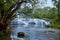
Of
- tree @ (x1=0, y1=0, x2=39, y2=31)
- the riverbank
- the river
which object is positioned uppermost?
tree @ (x1=0, y1=0, x2=39, y2=31)

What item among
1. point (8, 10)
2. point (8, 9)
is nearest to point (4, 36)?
point (8, 9)

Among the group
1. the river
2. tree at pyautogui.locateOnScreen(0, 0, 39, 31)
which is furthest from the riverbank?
tree at pyautogui.locateOnScreen(0, 0, 39, 31)

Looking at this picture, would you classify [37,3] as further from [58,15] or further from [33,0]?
[58,15]

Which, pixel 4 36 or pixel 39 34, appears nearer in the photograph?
pixel 4 36

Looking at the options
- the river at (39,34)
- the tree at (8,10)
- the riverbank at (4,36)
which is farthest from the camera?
the river at (39,34)

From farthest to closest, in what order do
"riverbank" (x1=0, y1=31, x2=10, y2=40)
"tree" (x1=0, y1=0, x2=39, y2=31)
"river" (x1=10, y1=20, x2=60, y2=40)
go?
"river" (x1=10, y1=20, x2=60, y2=40) < "riverbank" (x1=0, y1=31, x2=10, y2=40) < "tree" (x1=0, y1=0, x2=39, y2=31)

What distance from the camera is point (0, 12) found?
22.0m

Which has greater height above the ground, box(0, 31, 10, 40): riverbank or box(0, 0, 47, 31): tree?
box(0, 0, 47, 31): tree

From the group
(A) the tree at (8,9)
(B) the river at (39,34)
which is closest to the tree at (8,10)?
(A) the tree at (8,9)

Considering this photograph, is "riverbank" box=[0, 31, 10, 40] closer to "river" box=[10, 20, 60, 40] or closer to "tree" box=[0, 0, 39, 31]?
"river" box=[10, 20, 60, 40]

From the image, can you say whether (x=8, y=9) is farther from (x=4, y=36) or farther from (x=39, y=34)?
(x=39, y=34)

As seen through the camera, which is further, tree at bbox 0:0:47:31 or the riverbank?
the riverbank

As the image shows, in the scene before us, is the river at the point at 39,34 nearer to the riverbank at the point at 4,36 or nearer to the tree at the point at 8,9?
the riverbank at the point at 4,36

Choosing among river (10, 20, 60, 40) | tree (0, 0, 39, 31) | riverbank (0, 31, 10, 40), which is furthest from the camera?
river (10, 20, 60, 40)
